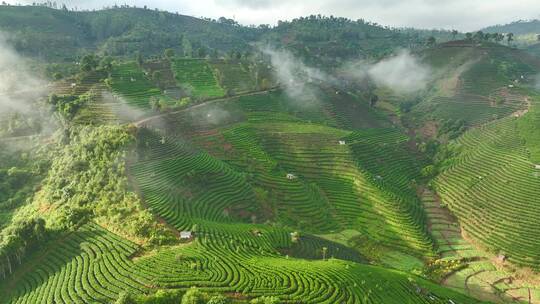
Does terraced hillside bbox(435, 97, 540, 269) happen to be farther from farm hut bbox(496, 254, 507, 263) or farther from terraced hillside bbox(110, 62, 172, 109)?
→ terraced hillside bbox(110, 62, 172, 109)

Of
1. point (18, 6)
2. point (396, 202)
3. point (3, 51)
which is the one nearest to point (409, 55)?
point (396, 202)

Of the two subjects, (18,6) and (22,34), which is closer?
(22,34)

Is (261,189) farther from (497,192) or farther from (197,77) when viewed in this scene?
(197,77)

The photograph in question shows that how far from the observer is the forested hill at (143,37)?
453 feet

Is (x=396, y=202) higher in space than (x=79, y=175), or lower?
lower

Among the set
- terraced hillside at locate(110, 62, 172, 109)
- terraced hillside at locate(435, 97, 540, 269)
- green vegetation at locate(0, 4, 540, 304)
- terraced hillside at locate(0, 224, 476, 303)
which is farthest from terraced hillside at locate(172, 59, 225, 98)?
terraced hillside at locate(0, 224, 476, 303)

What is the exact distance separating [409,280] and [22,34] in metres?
145

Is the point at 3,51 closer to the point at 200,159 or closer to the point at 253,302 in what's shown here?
the point at 200,159

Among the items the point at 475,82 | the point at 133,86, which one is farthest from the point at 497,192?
the point at 133,86

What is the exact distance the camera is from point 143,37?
495 feet

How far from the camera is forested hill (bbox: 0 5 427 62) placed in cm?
13812

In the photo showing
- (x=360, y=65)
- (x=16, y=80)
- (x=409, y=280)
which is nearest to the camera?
(x=409, y=280)

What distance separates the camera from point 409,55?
129250 millimetres

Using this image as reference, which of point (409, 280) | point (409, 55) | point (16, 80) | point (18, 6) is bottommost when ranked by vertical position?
point (409, 280)
